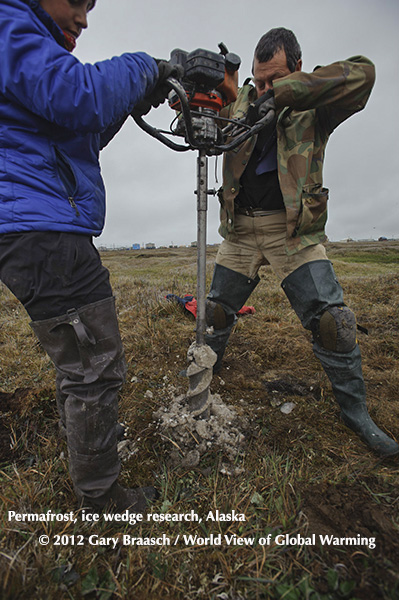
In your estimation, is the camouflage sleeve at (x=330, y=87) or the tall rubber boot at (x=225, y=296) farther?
the tall rubber boot at (x=225, y=296)

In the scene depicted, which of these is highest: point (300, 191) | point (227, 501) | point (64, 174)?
point (300, 191)

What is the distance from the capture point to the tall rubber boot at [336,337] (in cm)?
235

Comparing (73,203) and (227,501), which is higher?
(73,203)

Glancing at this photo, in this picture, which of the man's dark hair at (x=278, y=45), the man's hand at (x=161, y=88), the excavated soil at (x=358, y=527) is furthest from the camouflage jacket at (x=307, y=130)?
the excavated soil at (x=358, y=527)

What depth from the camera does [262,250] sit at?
288 centimetres

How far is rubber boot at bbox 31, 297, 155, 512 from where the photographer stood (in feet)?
4.99

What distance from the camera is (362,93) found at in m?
2.21

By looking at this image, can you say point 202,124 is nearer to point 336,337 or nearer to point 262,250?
point 262,250

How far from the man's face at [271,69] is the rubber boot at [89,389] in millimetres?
2455

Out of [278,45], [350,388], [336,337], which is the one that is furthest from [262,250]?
[278,45]

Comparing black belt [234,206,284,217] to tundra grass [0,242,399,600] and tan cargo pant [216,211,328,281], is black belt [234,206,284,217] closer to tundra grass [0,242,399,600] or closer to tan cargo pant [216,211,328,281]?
tan cargo pant [216,211,328,281]

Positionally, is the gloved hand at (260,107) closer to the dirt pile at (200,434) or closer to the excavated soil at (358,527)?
the dirt pile at (200,434)

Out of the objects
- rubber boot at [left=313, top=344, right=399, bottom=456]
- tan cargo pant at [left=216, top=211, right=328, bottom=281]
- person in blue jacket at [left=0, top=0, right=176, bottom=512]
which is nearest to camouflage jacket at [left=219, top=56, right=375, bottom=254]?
tan cargo pant at [left=216, top=211, right=328, bottom=281]

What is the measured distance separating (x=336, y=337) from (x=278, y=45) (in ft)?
8.21
